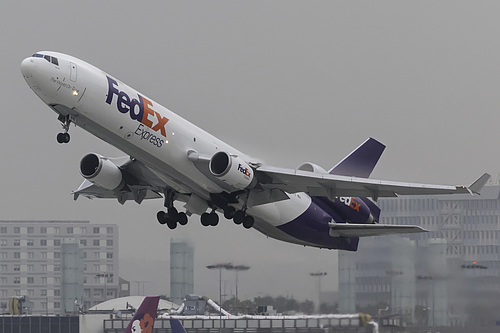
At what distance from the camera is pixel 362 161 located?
32906 mm

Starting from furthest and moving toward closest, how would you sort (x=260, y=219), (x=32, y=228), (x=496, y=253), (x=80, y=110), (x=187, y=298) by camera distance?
(x=32, y=228) < (x=187, y=298) < (x=496, y=253) < (x=260, y=219) < (x=80, y=110)

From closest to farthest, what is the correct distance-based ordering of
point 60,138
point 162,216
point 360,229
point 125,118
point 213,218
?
point 125,118
point 60,138
point 213,218
point 162,216
point 360,229

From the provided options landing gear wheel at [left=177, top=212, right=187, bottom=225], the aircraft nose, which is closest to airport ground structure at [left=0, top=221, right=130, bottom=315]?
landing gear wheel at [left=177, top=212, right=187, bottom=225]

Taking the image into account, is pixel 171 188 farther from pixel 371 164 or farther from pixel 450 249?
pixel 450 249

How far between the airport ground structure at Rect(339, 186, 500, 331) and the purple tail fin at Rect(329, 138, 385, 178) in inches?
116

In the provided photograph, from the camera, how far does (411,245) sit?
1347 inches

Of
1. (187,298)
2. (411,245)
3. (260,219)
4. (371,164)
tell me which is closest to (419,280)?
(411,245)

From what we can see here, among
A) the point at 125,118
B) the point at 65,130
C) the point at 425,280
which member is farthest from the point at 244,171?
the point at 425,280

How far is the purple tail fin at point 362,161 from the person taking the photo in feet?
107

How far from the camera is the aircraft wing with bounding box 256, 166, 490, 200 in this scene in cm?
2741

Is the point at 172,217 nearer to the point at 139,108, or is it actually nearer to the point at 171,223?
the point at 171,223

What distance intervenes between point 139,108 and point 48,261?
214 feet

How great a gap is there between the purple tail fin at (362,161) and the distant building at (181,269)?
9316mm

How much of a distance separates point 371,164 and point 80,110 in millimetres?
12000
